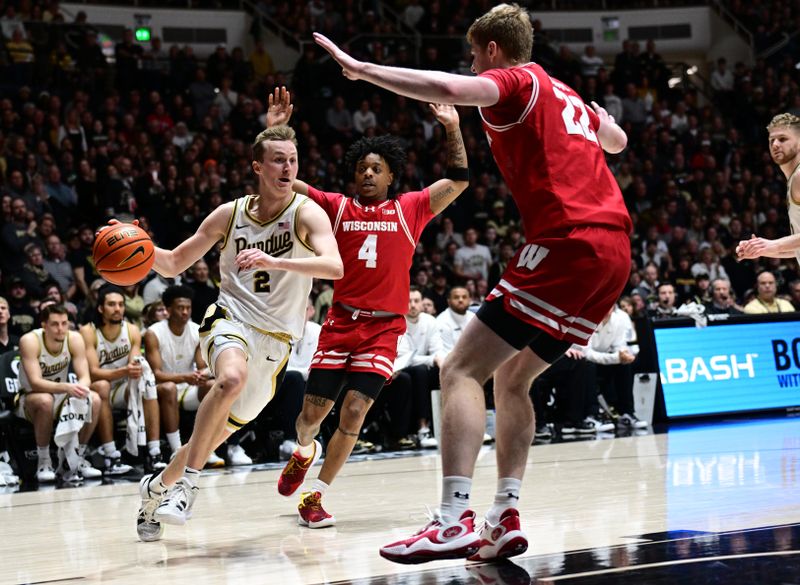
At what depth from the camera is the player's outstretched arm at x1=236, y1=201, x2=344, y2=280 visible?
481 cm

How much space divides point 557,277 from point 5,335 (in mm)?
6987

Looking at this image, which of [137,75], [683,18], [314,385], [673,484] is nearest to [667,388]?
[673,484]

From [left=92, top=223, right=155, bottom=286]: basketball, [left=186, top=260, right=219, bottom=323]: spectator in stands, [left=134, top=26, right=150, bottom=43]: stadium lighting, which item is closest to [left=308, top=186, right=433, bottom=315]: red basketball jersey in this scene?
[left=92, top=223, right=155, bottom=286]: basketball

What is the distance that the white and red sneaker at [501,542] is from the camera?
4.19 meters

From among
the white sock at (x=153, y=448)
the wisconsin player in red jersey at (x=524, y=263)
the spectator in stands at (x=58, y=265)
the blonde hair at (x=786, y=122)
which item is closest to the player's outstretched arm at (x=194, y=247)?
the wisconsin player in red jersey at (x=524, y=263)

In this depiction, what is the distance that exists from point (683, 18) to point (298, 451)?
20495 millimetres

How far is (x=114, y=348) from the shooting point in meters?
9.56

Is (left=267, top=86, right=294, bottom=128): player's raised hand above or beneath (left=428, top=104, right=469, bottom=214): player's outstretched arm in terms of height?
above

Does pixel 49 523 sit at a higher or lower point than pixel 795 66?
lower

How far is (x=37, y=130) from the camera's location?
14.7 metres

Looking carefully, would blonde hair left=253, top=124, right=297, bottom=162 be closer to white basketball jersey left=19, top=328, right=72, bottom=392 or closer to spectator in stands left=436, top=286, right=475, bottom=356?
white basketball jersey left=19, top=328, right=72, bottom=392

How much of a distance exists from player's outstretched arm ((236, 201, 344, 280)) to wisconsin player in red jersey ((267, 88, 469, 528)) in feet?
2.13

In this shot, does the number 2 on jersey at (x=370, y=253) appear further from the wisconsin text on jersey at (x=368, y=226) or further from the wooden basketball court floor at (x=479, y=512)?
the wooden basketball court floor at (x=479, y=512)

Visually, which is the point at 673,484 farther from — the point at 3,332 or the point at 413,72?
the point at 3,332
